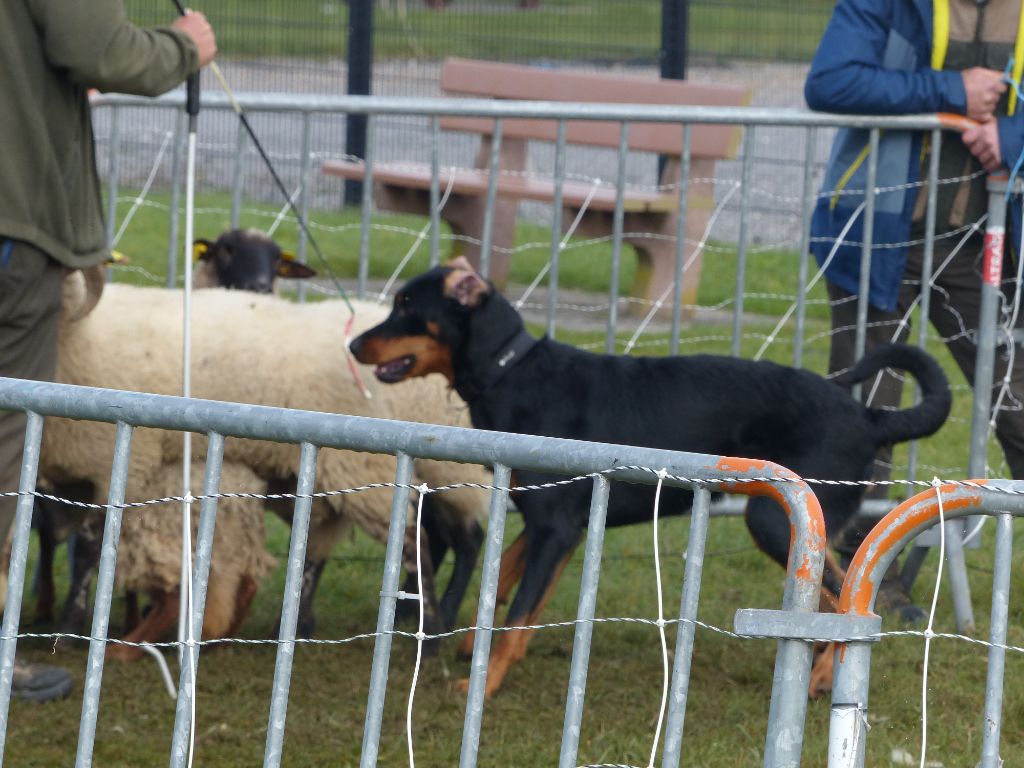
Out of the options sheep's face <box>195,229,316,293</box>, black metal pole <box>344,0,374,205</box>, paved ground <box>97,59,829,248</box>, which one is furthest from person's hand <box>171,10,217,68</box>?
paved ground <box>97,59,829,248</box>

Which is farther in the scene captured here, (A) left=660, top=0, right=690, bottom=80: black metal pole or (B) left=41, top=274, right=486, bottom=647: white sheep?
(A) left=660, top=0, right=690, bottom=80: black metal pole

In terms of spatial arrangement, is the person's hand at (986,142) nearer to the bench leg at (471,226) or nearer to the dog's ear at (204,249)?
the dog's ear at (204,249)

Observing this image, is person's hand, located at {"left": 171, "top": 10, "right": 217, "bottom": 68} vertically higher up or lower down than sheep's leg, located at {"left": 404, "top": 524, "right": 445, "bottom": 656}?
higher up

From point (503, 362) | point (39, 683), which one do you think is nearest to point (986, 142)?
point (503, 362)

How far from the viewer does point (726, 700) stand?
4617 millimetres

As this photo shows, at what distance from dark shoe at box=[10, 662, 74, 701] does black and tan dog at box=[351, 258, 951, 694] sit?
51.4 inches

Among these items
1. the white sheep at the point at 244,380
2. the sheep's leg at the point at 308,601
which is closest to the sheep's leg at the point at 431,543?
the white sheep at the point at 244,380

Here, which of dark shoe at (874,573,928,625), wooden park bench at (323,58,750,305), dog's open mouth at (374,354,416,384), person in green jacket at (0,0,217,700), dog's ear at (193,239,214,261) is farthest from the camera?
wooden park bench at (323,58,750,305)

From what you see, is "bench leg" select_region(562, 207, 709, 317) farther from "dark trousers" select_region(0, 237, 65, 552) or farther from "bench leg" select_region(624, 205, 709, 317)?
"dark trousers" select_region(0, 237, 65, 552)

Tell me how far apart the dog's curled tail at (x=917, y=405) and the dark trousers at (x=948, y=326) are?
622 mm

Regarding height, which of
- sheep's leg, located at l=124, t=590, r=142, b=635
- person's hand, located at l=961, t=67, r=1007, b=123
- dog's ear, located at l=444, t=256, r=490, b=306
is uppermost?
person's hand, located at l=961, t=67, r=1007, b=123

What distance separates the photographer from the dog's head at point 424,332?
4.71m

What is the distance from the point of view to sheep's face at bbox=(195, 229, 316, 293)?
5859 millimetres

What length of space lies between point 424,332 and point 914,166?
187 cm
